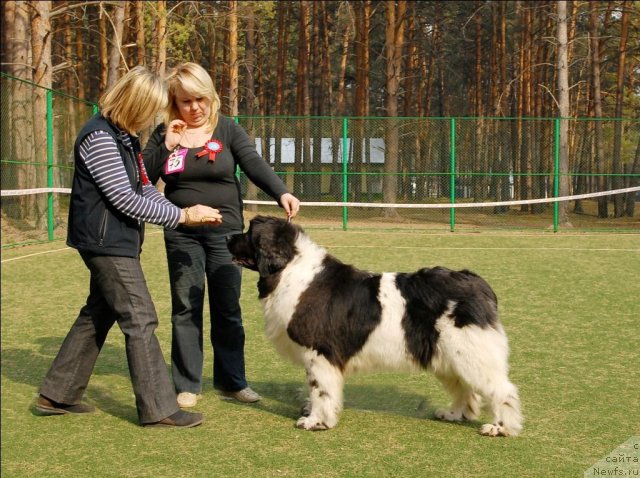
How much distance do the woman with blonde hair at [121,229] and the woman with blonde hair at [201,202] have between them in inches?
14.5

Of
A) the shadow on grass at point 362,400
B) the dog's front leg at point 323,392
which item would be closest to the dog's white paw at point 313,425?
the dog's front leg at point 323,392

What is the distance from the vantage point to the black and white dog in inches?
172

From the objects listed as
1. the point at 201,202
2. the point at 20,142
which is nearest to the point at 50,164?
the point at 20,142

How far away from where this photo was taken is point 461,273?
4.55m

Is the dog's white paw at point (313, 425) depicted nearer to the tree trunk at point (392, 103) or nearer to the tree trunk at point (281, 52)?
the tree trunk at point (392, 103)

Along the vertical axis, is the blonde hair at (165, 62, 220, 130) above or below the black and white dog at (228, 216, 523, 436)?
above

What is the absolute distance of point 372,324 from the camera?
14.7ft

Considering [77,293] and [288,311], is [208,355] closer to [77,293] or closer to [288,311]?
[288,311]

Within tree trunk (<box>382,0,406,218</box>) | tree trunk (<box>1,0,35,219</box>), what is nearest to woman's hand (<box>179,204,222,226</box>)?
tree trunk (<box>1,0,35,219</box>)

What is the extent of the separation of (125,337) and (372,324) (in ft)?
A: 4.58

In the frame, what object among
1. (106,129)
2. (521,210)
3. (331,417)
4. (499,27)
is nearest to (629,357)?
(331,417)

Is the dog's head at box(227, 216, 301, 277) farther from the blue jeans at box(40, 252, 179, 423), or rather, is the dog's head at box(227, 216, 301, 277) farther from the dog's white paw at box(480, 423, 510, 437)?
the dog's white paw at box(480, 423, 510, 437)

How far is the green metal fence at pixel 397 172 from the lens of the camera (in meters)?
15.6

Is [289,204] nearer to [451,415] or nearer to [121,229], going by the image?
[121,229]
